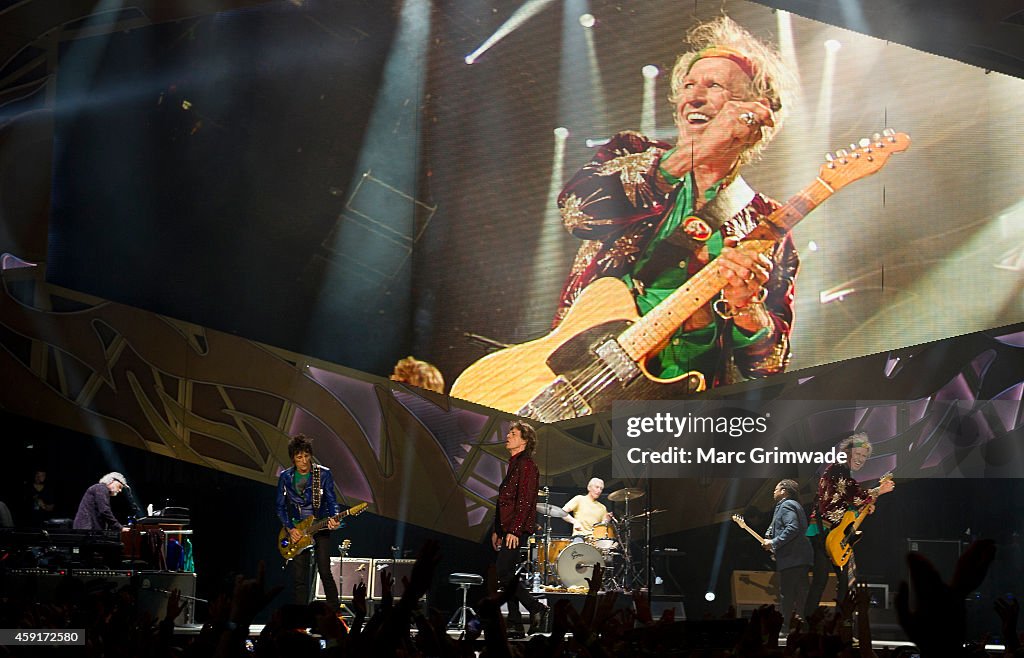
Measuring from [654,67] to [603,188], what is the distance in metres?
1.14

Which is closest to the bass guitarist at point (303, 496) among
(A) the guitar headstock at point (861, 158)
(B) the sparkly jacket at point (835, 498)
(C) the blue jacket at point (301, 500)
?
(C) the blue jacket at point (301, 500)

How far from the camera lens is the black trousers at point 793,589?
9273 millimetres

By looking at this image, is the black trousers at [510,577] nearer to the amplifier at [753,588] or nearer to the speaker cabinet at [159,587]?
the speaker cabinet at [159,587]

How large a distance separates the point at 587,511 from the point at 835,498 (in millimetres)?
1986

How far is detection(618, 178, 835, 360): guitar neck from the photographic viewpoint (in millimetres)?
10320

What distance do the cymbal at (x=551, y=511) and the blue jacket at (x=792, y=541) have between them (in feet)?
5.46

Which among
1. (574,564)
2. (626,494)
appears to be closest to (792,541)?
(626,494)

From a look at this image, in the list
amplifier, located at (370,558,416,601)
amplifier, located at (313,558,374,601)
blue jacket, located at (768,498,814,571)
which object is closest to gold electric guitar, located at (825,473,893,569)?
blue jacket, located at (768,498,814,571)

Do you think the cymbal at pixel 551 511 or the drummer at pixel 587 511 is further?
the drummer at pixel 587 511

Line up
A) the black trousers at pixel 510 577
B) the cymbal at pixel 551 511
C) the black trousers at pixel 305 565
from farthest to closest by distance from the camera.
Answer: the cymbal at pixel 551 511 < the black trousers at pixel 305 565 < the black trousers at pixel 510 577

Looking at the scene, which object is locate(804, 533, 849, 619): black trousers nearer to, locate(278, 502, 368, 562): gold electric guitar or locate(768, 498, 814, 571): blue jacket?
locate(768, 498, 814, 571): blue jacket

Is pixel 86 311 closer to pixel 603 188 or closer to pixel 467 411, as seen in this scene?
pixel 467 411

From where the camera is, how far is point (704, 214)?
10375mm

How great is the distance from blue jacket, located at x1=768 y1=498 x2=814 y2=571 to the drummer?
1.35 m
